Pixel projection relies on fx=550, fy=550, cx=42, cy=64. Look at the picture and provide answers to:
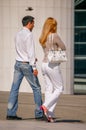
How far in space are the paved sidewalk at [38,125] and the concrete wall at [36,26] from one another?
539cm

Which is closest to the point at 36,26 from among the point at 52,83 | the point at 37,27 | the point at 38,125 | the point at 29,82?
the point at 37,27

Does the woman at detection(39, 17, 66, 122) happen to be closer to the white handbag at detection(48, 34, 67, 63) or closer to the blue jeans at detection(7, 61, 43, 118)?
the white handbag at detection(48, 34, 67, 63)

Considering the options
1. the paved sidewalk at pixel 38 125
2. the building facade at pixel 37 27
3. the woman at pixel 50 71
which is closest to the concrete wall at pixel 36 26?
the building facade at pixel 37 27

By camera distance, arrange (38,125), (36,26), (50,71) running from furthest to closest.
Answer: (36,26) < (50,71) < (38,125)

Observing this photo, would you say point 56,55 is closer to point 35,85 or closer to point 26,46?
point 26,46

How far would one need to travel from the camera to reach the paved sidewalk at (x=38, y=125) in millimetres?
8359

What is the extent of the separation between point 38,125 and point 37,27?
5963mm

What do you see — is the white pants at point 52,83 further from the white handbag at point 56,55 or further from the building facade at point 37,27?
the building facade at point 37,27

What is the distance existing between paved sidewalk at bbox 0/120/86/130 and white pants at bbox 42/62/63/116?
1.15ft

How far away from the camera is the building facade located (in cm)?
1425

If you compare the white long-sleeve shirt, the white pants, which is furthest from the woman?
the white long-sleeve shirt

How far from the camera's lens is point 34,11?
47.0ft

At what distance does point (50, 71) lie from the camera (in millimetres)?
9102

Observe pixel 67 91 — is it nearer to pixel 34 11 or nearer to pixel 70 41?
pixel 70 41
